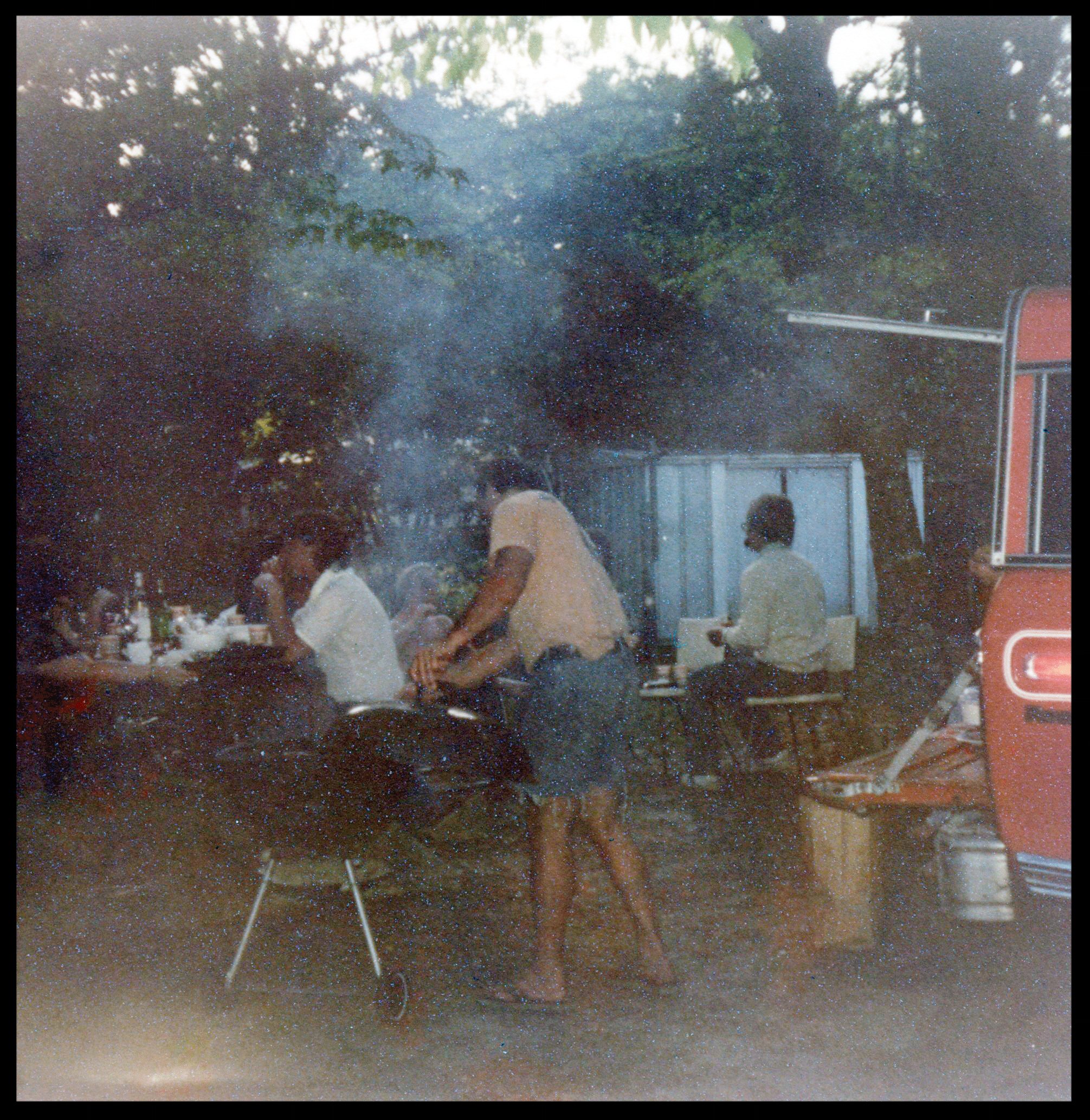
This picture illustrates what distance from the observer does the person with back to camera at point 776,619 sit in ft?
20.3

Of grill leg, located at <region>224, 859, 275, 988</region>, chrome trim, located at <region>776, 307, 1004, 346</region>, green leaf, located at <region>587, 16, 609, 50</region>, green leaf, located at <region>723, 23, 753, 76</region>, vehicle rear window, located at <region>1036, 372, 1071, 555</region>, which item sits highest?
green leaf, located at <region>587, 16, 609, 50</region>

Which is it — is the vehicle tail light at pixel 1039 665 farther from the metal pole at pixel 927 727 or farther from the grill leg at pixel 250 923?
the grill leg at pixel 250 923

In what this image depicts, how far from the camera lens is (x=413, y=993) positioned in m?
4.19

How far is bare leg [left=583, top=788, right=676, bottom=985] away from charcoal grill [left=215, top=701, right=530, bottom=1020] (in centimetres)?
28

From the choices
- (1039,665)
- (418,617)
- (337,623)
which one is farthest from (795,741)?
(1039,665)

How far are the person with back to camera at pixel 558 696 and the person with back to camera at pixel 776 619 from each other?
2.14m

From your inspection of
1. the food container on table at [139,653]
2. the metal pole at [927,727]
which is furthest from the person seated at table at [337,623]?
the metal pole at [927,727]

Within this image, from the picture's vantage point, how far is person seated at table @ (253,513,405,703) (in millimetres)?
4734

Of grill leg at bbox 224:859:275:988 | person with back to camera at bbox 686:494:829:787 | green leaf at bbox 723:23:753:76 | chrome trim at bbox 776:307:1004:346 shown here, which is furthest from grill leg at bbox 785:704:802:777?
green leaf at bbox 723:23:753:76

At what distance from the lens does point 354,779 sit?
3.92 m

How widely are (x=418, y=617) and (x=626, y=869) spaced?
3.03 metres

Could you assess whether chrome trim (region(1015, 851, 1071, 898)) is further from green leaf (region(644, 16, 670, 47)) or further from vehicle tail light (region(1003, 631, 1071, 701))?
green leaf (region(644, 16, 670, 47))

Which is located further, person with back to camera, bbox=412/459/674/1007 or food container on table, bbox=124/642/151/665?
food container on table, bbox=124/642/151/665

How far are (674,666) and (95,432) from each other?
3.72m
